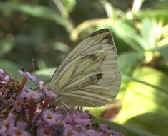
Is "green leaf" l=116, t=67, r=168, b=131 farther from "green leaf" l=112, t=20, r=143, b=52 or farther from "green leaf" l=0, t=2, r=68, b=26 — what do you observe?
"green leaf" l=0, t=2, r=68, b=26

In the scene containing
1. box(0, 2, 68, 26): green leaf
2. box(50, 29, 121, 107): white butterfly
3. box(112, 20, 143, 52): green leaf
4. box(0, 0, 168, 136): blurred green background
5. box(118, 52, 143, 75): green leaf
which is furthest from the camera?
box(0, 2, 68, 26): green leaf

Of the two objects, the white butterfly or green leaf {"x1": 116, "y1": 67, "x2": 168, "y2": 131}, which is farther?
green leaf {"x1": 116, "y1": 67, "x2": 168, "y2": 131}

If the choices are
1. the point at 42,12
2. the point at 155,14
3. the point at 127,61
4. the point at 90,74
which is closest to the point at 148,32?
the point at 155,14

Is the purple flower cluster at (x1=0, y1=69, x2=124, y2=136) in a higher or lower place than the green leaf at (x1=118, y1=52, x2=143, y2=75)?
lower

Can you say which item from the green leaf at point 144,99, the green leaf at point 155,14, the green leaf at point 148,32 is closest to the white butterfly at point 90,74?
the green leaf at point 144,99

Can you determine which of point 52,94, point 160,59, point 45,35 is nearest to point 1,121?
point 52,94

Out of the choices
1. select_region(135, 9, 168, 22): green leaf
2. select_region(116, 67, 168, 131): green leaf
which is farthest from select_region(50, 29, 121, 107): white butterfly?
select_region(135, 9, 168, 22): green leaf
